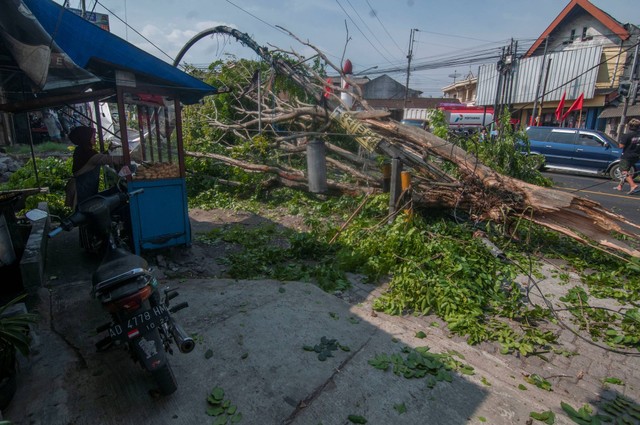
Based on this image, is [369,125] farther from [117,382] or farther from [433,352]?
[117,382]

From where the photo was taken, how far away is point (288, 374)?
2.88 meters

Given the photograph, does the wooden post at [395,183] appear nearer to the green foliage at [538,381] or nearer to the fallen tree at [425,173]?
the fallen tree at [425,173]

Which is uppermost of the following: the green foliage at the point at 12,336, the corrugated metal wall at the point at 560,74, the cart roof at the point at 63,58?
the corrugated metal wall at the point at 560,74

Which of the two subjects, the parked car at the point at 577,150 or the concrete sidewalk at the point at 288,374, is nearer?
the concrete sidewalk at the point at 288,374

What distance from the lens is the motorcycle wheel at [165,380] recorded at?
98.5 inches

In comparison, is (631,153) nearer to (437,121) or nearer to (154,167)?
(437,121)

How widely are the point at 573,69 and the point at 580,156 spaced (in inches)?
465

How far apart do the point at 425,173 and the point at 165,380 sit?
526 cm

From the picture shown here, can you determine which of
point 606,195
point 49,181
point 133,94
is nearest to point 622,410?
point 133,94

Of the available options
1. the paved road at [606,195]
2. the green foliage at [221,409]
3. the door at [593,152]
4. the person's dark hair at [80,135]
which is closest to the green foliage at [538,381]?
the green foliage at [221,409]

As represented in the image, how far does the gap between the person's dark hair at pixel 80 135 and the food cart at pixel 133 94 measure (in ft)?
1.21

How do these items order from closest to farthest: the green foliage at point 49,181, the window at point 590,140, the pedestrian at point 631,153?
the green foliage at point 49,181
the pedestrian at point 631,153
the window at point 590,140

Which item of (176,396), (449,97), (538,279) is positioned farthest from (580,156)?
(449,97)

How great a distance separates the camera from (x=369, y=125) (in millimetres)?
7578
